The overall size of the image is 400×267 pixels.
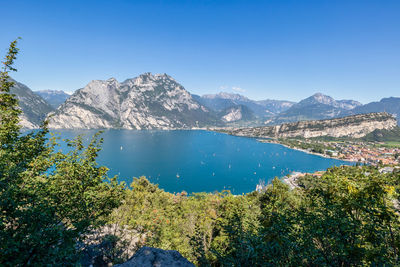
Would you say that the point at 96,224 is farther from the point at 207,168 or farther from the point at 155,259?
the point at 207,168

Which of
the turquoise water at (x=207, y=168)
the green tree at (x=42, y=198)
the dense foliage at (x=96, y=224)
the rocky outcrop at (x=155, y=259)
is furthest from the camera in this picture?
the turquoise water at (x=207, y=168)

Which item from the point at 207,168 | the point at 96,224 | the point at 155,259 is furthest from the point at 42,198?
the point at 207,168

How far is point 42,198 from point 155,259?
5.09 metres

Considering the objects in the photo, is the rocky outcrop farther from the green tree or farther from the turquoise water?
the turquoise water

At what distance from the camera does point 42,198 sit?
6.79 m

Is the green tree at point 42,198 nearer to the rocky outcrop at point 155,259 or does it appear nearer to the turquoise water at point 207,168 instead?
the rocky outcrop at point 155,259

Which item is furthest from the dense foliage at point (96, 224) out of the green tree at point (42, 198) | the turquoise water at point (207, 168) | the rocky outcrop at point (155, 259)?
the turquoise water at point (207, 168)

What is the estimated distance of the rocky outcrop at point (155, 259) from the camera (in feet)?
22.6

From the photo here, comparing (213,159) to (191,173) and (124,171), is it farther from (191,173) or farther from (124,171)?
(124,171)

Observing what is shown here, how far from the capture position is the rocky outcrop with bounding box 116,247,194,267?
6.90m

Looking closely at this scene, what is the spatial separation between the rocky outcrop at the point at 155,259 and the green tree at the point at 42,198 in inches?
89.0

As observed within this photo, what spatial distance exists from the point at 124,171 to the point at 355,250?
13307 cm

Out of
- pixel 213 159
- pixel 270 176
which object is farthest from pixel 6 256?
pixel 213 159

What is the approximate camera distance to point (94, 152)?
10.4 meters
